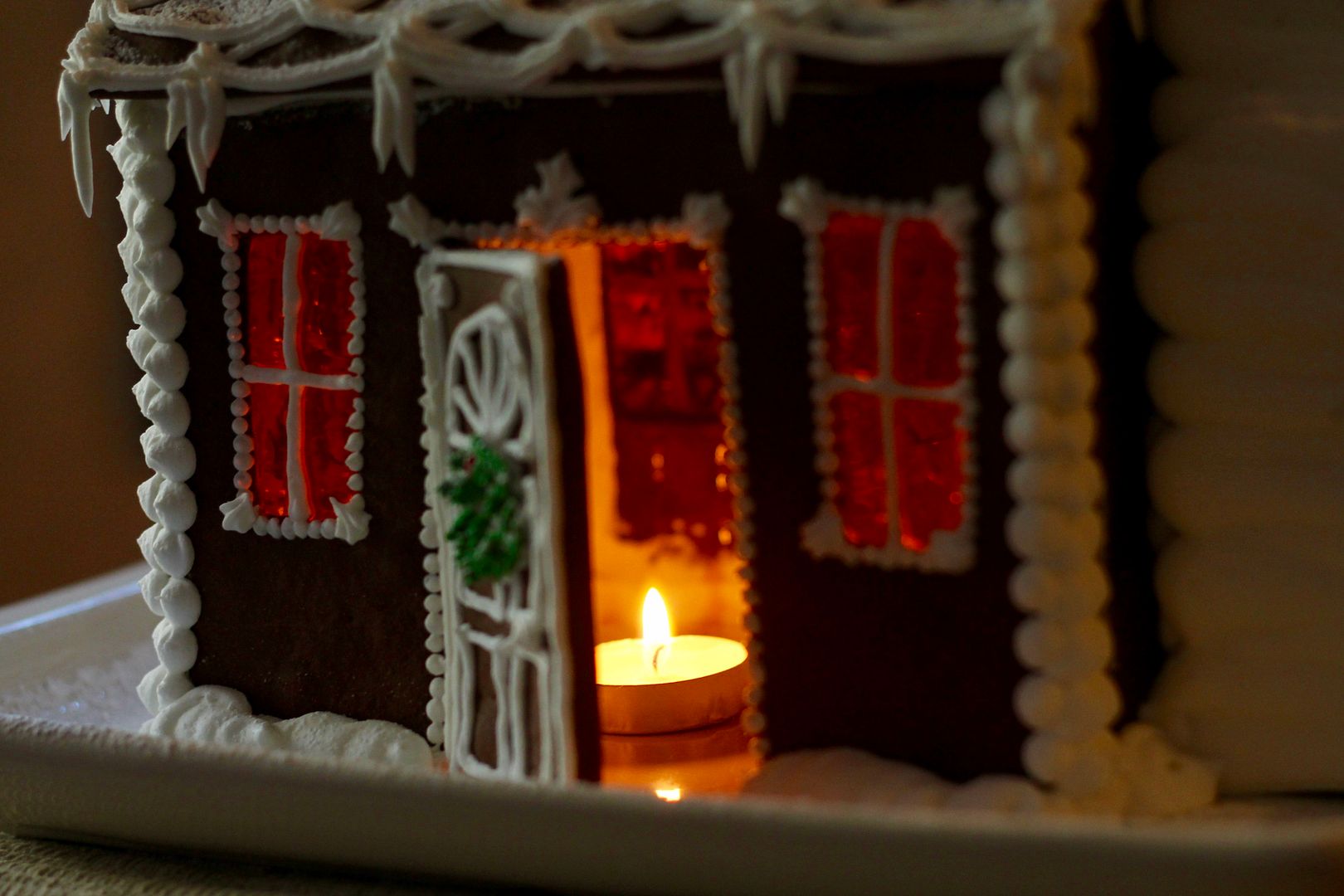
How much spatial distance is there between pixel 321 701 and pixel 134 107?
68cm

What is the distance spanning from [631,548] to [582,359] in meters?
0.65

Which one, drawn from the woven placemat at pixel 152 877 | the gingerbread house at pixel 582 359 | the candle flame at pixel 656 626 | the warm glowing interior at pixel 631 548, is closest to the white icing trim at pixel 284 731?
the gingerbread house at pixel 582 359

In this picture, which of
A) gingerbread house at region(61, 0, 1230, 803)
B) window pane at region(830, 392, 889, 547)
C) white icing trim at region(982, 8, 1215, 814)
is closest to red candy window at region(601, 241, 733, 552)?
gingerbread house at region(61, 0, 1230, 803)

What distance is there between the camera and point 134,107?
5.90ft

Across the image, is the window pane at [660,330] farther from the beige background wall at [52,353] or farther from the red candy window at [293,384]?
the beige background wall at [52,353]

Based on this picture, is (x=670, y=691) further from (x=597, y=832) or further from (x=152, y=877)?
(x=152, y=877)

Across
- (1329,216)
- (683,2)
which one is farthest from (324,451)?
(1329,216)

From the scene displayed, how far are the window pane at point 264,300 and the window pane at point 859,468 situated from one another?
25.3 inches

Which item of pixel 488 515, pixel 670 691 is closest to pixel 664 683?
pixel 670 691

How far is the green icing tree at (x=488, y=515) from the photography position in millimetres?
1583

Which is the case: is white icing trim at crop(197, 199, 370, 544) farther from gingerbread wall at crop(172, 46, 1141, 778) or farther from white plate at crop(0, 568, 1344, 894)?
white plate at crop(0, 568, 1344, 894)

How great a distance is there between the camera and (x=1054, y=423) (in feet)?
4.70

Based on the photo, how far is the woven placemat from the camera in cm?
152

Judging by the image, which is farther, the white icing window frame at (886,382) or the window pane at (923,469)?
the window pane at (923,469)
